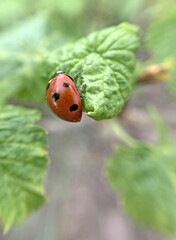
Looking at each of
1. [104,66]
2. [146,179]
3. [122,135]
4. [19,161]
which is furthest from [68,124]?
[104,66]

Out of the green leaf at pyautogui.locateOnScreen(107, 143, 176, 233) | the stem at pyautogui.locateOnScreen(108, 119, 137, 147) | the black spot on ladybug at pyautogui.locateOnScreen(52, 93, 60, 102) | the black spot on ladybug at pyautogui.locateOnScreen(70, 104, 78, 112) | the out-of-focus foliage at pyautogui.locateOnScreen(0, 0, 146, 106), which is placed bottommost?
the green leaf at pyautogui.locateOnScreen(107, 143, 176, 233)

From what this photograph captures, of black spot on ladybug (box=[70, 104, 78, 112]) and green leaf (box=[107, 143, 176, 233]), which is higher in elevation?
black spot on ladybug (box=[70, 104, 78, 112])

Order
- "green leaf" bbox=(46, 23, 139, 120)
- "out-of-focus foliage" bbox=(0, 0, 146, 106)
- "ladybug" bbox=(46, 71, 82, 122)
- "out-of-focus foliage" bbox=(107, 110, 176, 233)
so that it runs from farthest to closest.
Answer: "out-of-focus foliage" bbox=(107, 110, 176, 233) < "out-of-focus foliage" bbox=(0, 0, 146, 106) < "ladybug" bbox=(46, 71, 82, 122) < "green leaf" bbox=(46, 23, 139, 120)

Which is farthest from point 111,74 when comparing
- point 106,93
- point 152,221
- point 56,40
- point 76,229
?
point 76,229

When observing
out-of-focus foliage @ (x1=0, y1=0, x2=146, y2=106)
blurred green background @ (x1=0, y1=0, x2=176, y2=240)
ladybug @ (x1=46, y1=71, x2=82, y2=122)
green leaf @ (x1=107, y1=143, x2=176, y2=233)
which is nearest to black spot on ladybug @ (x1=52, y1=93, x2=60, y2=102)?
ladybug @ (x1=46, y1=71, x2=82, y2=122)

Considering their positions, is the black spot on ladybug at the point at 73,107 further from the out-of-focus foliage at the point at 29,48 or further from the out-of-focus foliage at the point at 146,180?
the out-of-focus foliage at the point at 146,180

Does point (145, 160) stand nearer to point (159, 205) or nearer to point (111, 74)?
point (159, 205)

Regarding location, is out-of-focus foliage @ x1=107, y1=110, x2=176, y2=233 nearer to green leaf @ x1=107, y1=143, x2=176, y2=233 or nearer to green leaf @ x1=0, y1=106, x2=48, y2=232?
green leaf @ x1=107, y1=143, x2=176, y2=233

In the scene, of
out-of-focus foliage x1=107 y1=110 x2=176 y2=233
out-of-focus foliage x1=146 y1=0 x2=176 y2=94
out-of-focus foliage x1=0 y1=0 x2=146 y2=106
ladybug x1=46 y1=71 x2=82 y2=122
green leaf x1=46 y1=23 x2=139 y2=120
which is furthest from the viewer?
out-of-focus foliage x1=146 y1=0 x2=176 y2=94
